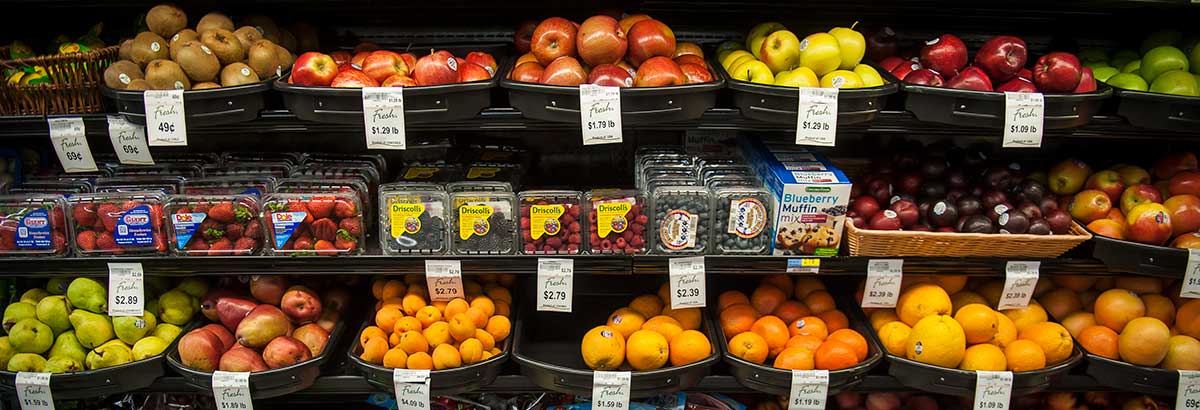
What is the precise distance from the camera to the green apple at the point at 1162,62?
1744mm

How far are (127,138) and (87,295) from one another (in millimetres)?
492

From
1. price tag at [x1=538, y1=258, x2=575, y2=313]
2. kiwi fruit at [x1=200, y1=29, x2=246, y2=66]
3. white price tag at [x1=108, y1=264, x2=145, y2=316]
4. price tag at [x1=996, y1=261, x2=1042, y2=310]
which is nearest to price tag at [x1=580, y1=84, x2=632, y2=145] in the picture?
price tag at [x1=538, y1=258, x2=575, y2=313]

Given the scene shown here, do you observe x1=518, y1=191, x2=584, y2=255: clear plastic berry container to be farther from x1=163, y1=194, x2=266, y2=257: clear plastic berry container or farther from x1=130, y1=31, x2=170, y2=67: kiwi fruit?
x1=130, y1=31, x2=170, y2=67: kiwi fruit

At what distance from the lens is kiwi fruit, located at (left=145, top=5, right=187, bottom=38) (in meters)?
1.71

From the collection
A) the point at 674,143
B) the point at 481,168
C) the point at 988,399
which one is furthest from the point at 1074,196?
the point at 481,168

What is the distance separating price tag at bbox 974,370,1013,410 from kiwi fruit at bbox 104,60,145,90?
2.09 metres

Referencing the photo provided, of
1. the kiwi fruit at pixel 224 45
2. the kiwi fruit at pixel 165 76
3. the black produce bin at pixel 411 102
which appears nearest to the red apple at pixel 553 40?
the black produce bin at pixel 411 102

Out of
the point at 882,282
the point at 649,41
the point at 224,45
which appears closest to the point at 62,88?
the point at 224,45

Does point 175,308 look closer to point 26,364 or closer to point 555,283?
point 26,364

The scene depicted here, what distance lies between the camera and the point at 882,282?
180 centimetres

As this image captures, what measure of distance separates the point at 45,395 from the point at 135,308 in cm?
30

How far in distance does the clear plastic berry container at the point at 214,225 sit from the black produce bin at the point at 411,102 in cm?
32

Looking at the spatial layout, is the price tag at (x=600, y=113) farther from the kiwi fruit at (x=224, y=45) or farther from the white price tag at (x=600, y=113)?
the kiwi fruit at (x=224, y=45)

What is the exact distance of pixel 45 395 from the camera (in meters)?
1.79
